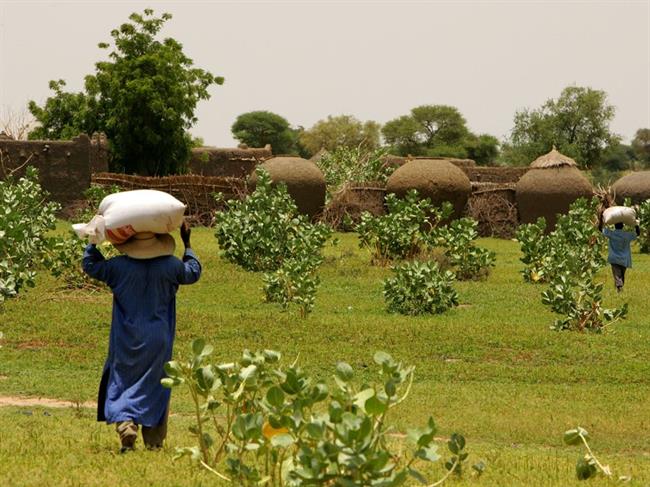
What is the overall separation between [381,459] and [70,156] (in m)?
28.7

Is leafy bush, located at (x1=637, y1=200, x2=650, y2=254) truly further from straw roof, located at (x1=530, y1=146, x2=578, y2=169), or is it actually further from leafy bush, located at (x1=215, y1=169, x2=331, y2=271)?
leafy bush, located at (x1=215, y1=169, x2=331, y2=271)

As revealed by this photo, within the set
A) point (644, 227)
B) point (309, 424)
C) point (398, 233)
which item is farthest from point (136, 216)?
point (644, 227)

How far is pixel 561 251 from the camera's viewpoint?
Result: 18.9 metres

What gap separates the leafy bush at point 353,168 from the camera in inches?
1358

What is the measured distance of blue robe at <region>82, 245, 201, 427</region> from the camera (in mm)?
6984

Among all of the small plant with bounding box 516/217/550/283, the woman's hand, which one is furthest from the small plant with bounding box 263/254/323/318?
the woman's hand

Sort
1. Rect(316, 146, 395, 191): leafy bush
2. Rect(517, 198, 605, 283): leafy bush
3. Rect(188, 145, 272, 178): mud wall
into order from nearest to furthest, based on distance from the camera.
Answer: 1. Rect(517, 198, 605, 283): leafy bush
2. Rect(316, 146, 395, 191): leafy bush
3. Rect(188, 145, 272, 178): mud wall

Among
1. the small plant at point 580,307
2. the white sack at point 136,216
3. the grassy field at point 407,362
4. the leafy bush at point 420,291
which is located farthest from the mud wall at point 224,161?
the white sack at point 136,216

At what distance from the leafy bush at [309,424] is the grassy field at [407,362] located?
579mm

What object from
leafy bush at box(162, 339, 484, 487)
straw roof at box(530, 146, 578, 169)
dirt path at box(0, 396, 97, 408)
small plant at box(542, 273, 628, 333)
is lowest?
dirt path at box(0, 396, 97, 408)

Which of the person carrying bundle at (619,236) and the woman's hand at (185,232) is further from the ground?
the woman's hand at (185,232)

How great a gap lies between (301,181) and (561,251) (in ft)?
42.6

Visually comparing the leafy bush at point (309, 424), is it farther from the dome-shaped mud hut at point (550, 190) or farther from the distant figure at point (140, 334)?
the dome-shaped mud hut at point (550, 190)

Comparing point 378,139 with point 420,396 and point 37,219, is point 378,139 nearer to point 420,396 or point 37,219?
point 37,219
